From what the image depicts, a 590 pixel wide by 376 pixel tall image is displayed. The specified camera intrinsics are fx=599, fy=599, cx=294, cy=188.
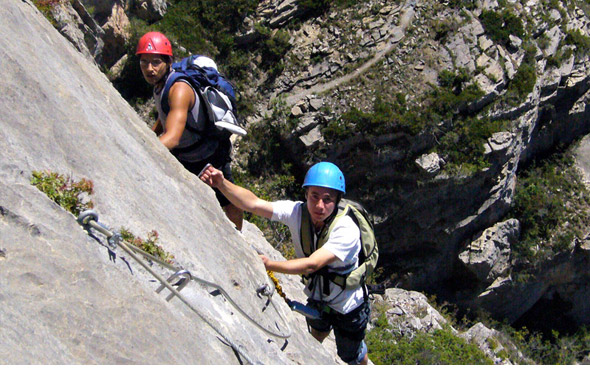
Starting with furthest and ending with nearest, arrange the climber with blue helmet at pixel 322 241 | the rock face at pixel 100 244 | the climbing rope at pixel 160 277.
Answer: the climber with blue helmet at pixel 322 241, the climbing rope at pixel 160 277, the rock face at pixel 100 244

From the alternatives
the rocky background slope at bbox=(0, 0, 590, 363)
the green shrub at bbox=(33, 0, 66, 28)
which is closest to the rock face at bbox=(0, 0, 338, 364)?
the green shrub at bbox=(33, 0, 66, 28)

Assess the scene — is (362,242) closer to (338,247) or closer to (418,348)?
(338,247)

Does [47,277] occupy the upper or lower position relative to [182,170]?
upper

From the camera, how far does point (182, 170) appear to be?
5.18 metres

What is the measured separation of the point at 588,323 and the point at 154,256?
30.0m

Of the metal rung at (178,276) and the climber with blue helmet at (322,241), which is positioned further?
the climber with blue helmet at (322,241)

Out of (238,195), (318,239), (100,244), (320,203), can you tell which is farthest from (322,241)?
(100,244)

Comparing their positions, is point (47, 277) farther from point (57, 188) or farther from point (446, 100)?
point (446, 100)

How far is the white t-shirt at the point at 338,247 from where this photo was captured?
198 inches

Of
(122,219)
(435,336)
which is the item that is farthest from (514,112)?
(122,219)

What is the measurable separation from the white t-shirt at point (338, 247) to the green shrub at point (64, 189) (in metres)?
1.90

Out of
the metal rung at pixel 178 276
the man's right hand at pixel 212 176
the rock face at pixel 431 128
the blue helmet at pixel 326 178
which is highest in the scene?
the metal rung at pixel 178 276

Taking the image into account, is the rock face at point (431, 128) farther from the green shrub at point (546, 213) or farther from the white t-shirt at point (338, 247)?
the white t-shirt at point (338, 247)

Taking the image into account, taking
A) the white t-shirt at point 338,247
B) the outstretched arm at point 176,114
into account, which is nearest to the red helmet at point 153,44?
the outstretched arm at point 176,114
